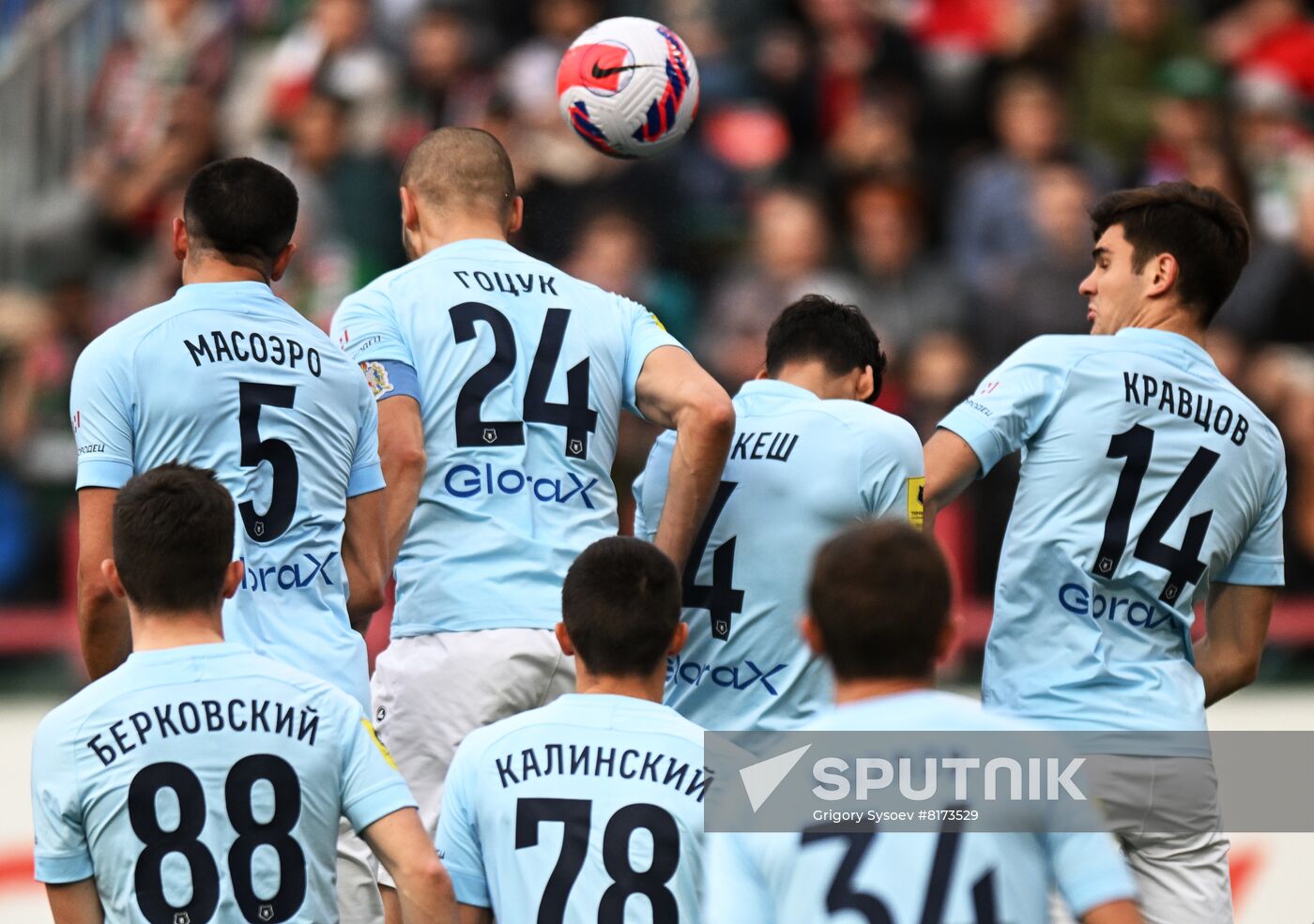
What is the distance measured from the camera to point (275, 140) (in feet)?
44.3

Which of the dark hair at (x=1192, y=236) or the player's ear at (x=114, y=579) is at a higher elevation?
the dark hair at (x=1192, y=236)

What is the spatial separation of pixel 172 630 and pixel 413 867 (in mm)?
681

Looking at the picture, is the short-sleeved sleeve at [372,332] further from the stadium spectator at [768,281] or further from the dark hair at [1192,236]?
the stadium spectator at [768,281]

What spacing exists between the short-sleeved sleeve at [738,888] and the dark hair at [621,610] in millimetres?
932

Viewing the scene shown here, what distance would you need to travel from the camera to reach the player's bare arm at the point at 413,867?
149 inches

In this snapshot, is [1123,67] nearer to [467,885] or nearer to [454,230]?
[454,230]

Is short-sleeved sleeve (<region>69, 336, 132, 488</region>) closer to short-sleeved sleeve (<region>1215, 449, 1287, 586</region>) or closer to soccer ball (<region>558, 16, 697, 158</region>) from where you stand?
soccer ball (<region>558, 16, 697, 158</region>)

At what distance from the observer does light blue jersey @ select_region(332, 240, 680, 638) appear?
5.27m

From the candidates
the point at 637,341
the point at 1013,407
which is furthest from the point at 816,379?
the point at 1013,407

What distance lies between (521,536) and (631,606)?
1.20 metres

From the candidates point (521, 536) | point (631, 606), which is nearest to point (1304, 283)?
point (521, 536)

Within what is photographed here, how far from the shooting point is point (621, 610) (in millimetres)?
4121

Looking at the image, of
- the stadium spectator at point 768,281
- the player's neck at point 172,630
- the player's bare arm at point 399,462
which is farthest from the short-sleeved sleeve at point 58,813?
the stadium spectator at point 768,281

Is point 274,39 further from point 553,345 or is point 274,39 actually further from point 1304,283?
point 553,345
